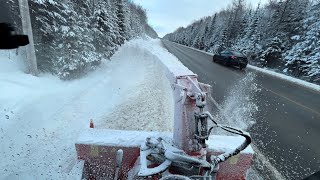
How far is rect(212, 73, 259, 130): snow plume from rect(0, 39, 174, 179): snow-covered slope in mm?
1748

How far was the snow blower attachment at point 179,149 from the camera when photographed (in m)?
2.60

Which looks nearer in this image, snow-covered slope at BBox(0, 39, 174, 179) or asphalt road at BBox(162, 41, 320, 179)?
snow-covered slope at BBox(0, 39, 174, 179)

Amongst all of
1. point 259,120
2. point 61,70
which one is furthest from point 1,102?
point 259,120

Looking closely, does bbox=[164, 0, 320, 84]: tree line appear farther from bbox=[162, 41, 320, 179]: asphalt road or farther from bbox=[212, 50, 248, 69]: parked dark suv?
bbox=[162, 41, 320, 179]: asphalt road

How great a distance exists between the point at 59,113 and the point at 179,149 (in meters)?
4.97

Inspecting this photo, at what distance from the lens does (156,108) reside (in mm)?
7477

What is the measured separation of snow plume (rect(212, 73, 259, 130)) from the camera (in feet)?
24.3

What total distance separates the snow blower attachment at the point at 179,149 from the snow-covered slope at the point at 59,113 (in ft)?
1.51

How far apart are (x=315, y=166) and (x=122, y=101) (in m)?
5.34

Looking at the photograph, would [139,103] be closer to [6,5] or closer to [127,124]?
[127,124]

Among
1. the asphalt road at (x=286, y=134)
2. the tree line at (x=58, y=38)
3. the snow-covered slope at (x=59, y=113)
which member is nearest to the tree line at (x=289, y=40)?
Result: the asphalt road at (x=286, y=134)

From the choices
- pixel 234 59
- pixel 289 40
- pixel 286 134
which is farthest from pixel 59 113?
pixel 289 40

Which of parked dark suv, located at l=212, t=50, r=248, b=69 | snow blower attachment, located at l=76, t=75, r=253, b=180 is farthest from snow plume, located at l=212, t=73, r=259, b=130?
parked dark suv, located at l=212, t=50, r=248, b=69

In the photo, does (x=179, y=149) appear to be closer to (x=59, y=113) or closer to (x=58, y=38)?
(x=59, y=113)
